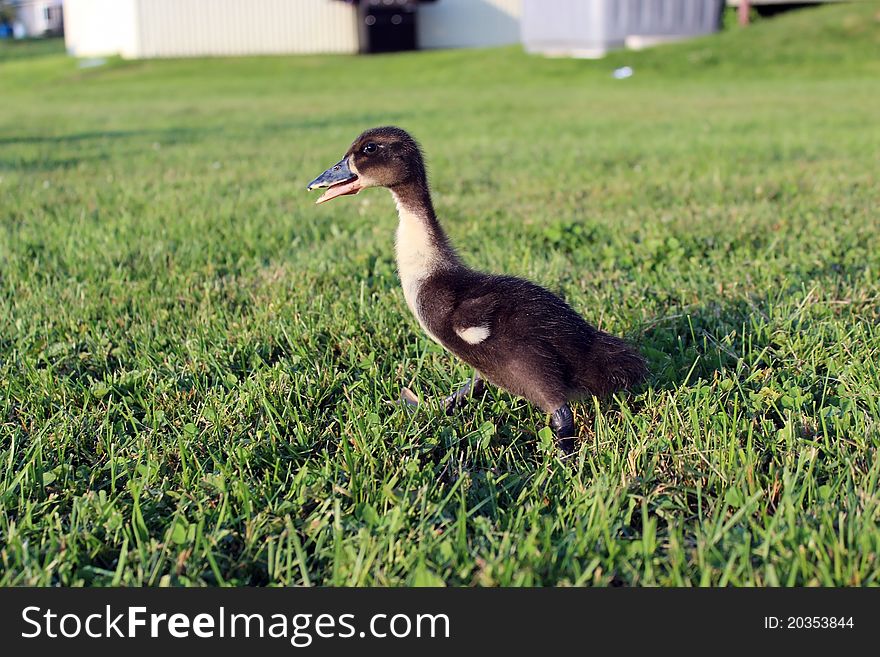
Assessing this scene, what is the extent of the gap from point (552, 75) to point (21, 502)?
1108 inches

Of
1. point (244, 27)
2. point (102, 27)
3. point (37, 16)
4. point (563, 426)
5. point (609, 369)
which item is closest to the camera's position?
point (563, 426)

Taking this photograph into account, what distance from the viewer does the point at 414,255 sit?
121 inches

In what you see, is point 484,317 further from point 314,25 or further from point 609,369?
point 314,25

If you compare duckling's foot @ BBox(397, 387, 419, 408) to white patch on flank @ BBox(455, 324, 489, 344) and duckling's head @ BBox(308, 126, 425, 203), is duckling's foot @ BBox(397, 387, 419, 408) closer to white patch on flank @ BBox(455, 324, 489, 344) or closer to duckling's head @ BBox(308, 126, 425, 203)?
white patch on flank @ BBox(455, 324, 489, 344)

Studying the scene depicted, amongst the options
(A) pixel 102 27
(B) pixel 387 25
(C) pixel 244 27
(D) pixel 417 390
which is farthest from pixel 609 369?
(A) pixel 102 27

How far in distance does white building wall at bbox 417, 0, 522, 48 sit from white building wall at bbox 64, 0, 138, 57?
47.3ft

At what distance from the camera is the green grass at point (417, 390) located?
2256 mm

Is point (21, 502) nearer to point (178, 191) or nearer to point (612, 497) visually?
point (612, 497)

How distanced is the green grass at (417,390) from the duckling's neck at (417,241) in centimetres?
48

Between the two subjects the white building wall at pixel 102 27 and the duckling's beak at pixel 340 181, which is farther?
the white building wall at pixel 102 27

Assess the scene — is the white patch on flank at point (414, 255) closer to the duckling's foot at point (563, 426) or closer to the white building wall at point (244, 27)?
the duckling's foot at point (563, 426)

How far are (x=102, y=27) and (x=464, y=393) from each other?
49.4 m
